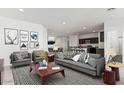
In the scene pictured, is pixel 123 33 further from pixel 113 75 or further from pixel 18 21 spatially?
pixel 18 21

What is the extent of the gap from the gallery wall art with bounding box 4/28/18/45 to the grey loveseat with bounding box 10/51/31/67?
84 centimetres

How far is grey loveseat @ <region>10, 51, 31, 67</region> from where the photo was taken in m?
4.44

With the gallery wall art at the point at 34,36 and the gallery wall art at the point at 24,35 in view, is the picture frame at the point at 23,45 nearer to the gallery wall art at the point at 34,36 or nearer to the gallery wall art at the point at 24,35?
the gallery wall art at the point at 24,35

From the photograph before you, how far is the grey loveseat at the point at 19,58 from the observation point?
4436 millimetres

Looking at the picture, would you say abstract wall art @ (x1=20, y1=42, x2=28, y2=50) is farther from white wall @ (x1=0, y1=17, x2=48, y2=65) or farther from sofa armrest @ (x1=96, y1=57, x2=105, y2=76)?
sofa armrest @ (x1=96, y1=57, x2=105, y2=76)

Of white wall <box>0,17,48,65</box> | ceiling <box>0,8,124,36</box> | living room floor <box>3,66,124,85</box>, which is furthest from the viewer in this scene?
white wall <box>0,17,48,65</box>

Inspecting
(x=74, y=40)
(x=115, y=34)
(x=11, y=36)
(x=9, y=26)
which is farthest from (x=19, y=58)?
(x=74, y=40)

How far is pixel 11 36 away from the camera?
16.8 feet

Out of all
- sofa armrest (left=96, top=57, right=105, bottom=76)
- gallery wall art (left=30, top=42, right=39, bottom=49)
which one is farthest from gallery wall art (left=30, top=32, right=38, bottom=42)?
sofa armrest (left=96, top=57, right=105, bottom=76)

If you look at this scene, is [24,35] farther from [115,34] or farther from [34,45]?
[115,34]

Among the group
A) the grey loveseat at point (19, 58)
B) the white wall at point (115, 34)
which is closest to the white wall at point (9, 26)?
the grey loveseat at point (19, 58)

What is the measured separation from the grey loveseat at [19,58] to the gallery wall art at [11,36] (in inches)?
33.2
